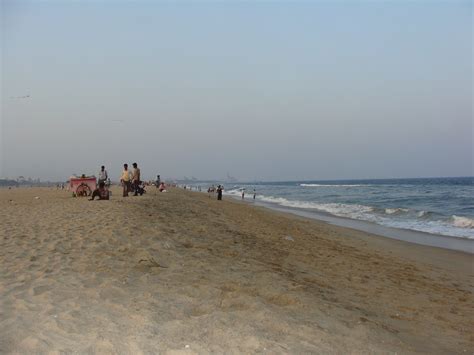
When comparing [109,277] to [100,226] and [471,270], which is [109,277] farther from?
[471,270]

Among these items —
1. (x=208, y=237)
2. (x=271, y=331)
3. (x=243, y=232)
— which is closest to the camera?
(x=271, y=331)

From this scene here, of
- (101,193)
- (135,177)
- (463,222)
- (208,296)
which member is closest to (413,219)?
(463,222)

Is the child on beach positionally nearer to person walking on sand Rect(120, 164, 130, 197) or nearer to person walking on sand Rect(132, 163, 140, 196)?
person walking on sand Rect(120, 164, 130, 197)

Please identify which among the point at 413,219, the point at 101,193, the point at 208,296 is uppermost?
the point at 101,193

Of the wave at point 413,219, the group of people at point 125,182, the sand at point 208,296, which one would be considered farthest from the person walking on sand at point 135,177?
the wave at point 413,219

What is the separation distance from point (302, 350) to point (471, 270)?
781 centimetres

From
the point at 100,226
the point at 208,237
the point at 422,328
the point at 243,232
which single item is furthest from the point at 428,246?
the point at 100,226

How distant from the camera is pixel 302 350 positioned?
373cm

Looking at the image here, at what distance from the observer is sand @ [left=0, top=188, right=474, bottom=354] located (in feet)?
12.8

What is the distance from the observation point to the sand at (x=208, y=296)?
12.8 feet

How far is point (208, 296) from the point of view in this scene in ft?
16.8

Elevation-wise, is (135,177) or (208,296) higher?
(135,177)

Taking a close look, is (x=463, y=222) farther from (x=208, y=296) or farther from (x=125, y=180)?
(x=208, y=296)

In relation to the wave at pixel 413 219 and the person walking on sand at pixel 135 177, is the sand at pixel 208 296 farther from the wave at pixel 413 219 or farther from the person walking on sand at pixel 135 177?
the person walking on sand at pixel 135 177
